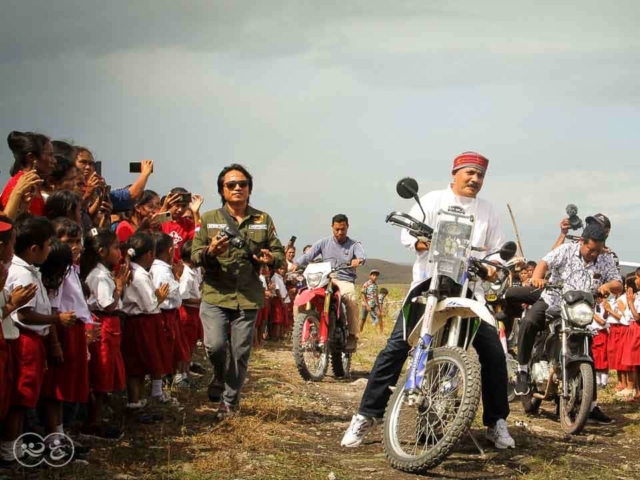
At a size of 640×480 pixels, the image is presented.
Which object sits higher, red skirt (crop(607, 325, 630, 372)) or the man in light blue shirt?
the man in light blue shirt

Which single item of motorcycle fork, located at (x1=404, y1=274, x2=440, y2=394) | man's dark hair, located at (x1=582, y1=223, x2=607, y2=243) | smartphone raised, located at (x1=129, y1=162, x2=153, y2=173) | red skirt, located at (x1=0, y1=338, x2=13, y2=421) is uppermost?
smartphone raised, located at (x1=129, y1=162, x2=153, y2=173)

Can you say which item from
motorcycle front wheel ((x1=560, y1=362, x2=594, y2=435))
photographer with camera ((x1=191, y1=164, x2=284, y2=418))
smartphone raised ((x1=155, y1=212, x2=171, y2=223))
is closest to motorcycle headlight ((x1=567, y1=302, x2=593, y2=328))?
motorcycle front wheel ((x1=560, y1=362, x2=594, y2=435))

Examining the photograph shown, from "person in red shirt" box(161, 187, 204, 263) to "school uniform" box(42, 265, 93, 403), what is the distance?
384 cm

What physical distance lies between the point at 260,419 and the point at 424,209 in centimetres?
227

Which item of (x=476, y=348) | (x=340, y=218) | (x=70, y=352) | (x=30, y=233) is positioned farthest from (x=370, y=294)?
(x=30, y=233)

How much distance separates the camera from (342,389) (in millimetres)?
10711

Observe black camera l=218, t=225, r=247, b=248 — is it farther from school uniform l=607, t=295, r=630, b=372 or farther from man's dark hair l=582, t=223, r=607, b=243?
school uniform l=607, t=295, r=630, b=372

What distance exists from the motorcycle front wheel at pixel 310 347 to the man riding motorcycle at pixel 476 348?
14.7ft

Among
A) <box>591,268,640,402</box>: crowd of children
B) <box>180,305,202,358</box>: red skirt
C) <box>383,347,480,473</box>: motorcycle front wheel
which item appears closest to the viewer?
<box>383,347,480,473</box>: motorcycle front wheel

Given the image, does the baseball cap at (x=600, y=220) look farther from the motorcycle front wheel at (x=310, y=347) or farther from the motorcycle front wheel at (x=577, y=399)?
the motorcycle front wheel at (x=310, y=347)

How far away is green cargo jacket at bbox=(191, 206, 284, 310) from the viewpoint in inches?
305

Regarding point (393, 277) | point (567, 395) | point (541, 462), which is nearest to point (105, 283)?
point (541, 462)

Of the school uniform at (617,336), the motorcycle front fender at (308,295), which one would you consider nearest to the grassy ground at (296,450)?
the school uniform at (617,336)

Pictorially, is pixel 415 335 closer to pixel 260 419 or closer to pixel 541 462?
pixel 541 462
